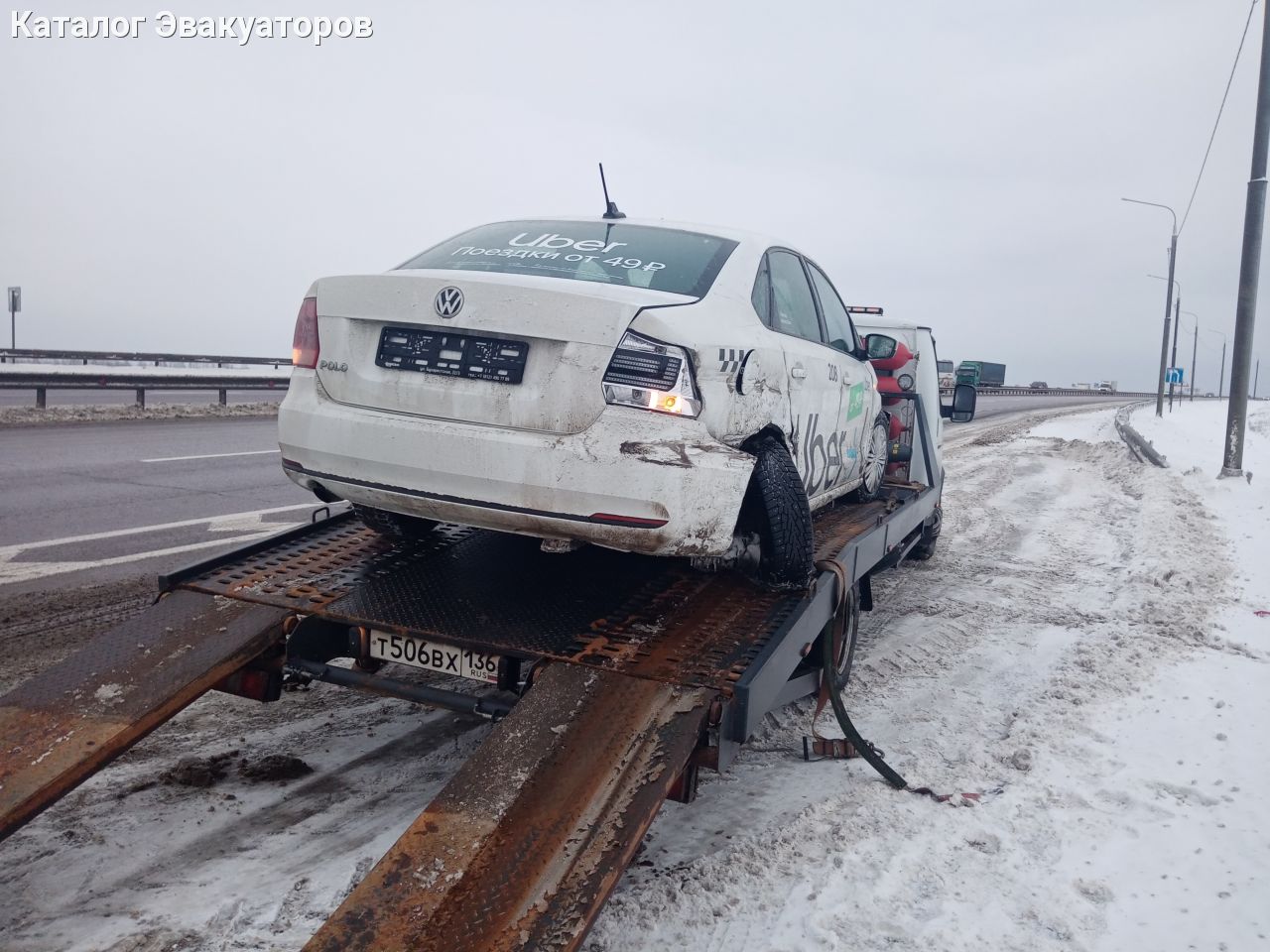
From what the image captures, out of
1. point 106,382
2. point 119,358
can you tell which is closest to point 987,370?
point 119,358

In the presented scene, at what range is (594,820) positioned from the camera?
262 centimetres

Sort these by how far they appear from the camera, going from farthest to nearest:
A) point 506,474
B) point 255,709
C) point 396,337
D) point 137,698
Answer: point 255,709
point 396,337
point 506,474
point 137,698


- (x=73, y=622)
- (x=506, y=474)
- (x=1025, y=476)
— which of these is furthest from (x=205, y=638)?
(x=1025, y=476)

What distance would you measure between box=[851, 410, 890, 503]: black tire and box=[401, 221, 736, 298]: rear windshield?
227 cm

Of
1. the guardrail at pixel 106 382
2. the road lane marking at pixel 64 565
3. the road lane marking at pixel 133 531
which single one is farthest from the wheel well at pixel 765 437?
the guardrail at pixel 106 382

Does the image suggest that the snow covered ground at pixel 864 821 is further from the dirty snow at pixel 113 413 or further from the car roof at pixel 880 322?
the dirty snow at pixel 113 413

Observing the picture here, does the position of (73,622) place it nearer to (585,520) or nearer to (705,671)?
A: (585,520)

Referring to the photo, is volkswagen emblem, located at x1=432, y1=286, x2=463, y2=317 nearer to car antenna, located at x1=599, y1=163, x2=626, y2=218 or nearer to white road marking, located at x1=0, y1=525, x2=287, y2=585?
car antenna, located at x1=599, y1=163, x2=626, y2=218

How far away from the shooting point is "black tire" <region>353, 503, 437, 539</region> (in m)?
4.55

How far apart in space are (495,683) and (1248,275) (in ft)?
48.1

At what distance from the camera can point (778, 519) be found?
3.80 meters

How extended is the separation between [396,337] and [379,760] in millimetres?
1571

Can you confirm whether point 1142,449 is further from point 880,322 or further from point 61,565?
point 61,565

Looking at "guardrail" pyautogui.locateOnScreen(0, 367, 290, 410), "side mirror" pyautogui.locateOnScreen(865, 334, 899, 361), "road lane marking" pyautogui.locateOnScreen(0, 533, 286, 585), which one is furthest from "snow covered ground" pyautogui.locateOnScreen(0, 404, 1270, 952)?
"guardrail" pyautogui.locateOnScreen(0, 367, 290, 410)
